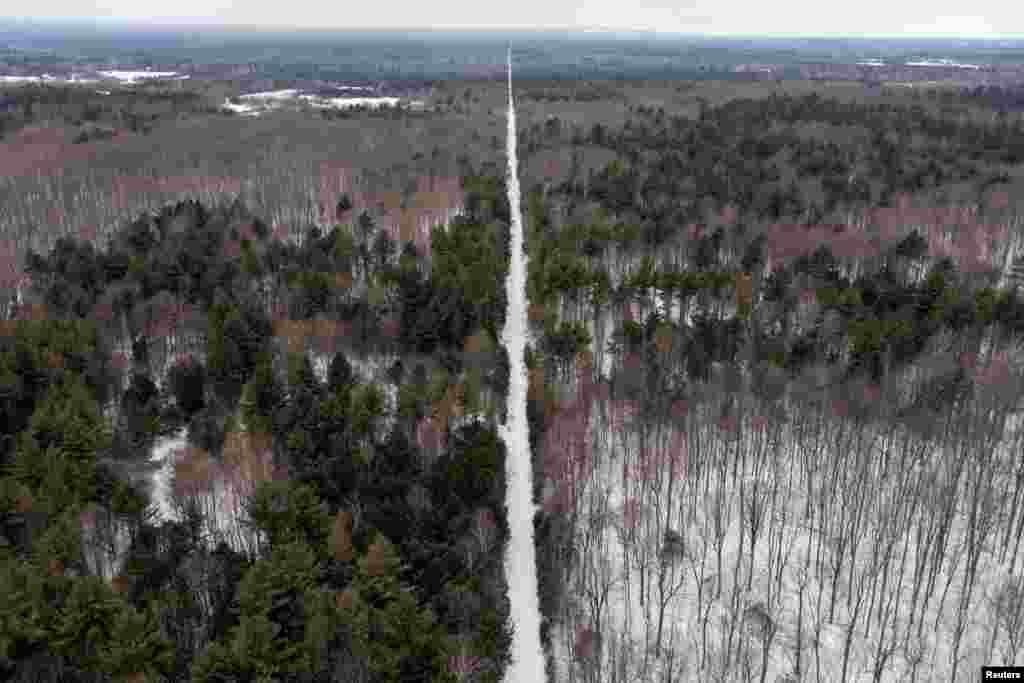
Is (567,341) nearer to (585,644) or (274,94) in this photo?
(585,644)

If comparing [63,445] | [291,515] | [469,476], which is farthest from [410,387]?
[63,445]

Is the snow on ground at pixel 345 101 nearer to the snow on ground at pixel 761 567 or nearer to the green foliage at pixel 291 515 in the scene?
Result: the snow on ground at pixel 761 567

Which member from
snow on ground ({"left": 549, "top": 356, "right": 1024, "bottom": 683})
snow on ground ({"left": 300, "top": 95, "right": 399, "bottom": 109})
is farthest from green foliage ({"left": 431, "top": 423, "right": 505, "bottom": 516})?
snow on ground ({"left": 300, "top": 95, "right": 399, "bottom": 109})

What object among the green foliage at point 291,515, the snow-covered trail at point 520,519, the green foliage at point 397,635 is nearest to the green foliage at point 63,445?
the green foliage at point 291,515

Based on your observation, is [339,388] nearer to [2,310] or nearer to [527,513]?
[527,513]

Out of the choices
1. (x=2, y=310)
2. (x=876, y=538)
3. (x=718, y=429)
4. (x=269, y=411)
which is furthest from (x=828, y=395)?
(x=2, y=310)
